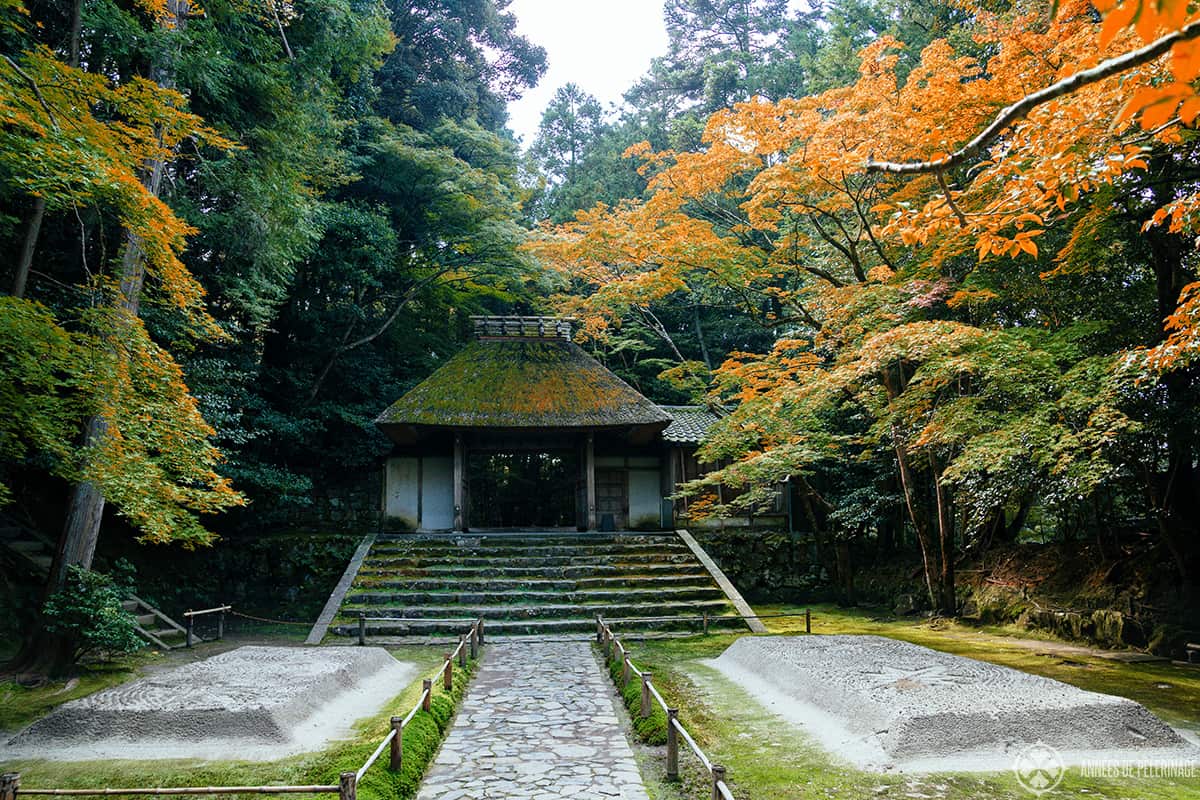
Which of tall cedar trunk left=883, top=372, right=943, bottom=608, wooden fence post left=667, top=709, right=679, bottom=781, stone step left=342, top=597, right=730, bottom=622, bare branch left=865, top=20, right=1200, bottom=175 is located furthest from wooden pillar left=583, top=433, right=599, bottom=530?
bare branch left=865, top=20, right=1200, bottom=175

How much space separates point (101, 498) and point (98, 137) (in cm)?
455

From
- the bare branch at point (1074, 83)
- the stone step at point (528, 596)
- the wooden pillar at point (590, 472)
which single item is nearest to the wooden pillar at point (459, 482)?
the wooden pillar at point (590, 472)

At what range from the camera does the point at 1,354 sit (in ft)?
22.5

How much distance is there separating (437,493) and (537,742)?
1066 centimetres

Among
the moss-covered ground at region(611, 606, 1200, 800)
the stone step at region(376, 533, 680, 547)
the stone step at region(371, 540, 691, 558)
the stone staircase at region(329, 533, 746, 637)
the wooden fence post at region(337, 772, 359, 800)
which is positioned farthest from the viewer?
the stone step at region(376, 533, 680, 547)

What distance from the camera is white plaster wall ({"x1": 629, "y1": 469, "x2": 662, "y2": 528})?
16.8m

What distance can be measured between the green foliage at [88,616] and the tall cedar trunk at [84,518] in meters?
0.16

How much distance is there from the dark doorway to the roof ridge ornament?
4.74m

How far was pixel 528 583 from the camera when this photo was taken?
40.0 feet

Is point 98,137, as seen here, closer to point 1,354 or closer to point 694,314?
point 1,354

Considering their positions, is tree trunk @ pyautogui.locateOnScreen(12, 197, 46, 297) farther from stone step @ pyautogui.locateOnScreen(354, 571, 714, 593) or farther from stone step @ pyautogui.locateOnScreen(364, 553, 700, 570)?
stone step @ pyautogui.locateOnScreen(364, 553, 700, 570)

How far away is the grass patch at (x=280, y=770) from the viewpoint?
15.0 ft

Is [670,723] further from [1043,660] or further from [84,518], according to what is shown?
[84,518]

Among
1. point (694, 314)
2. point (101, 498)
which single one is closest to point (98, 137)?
point (101, 498)
